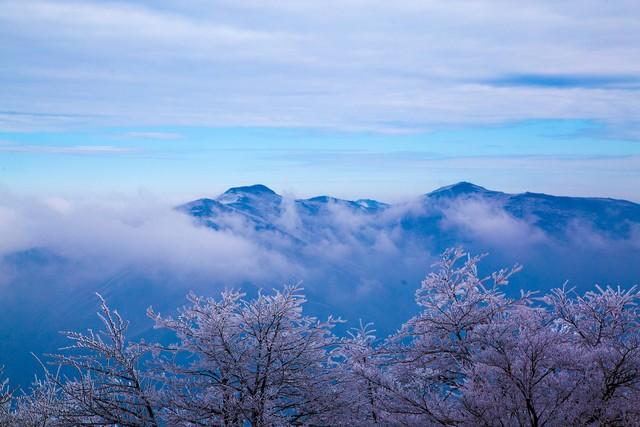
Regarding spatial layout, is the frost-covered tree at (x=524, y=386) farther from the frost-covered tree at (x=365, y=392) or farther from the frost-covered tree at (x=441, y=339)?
the frost-covered tree at (x=365, y=392)

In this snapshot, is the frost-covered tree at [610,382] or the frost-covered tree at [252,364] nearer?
the frost-covered tree at [610,382]

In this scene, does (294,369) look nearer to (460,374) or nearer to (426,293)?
(460,374)

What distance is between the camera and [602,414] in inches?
426

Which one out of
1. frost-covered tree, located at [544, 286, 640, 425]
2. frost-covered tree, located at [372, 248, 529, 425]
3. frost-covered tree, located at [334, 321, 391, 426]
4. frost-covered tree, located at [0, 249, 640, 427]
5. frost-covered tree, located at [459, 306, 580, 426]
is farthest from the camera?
frost-covered tree, located at [334, 321, 391, 426]

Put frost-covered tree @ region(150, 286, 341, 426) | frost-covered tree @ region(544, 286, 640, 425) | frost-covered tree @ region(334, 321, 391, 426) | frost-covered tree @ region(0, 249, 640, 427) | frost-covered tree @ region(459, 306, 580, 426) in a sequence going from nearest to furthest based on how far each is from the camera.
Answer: frost-covered tree @ region(544, 286, 640, 425)
frost-covered tree @ region(459, 306, 580, 426)
frost-covered tree @ region(0, 249, 640, 427)
frost-covered tree @ region(334, 321, 391, 426)
frost-covered tree @ region(150, 286, 341, 426)

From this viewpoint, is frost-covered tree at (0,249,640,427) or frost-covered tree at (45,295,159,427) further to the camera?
frost-covered tree at (45,295,159,427)

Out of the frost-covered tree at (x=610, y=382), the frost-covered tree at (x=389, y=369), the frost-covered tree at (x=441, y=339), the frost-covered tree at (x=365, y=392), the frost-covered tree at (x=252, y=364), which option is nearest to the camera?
the frost-covered tree at (x=610, y=382)

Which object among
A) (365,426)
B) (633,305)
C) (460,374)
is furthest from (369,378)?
(633,305)

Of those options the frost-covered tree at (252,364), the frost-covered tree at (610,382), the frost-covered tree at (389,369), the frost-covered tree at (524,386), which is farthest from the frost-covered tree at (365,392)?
the frost-covered tree at (610,382)

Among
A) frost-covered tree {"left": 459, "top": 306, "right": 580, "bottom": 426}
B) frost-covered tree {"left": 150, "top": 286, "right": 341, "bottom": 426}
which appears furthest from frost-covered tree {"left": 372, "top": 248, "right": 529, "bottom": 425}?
frost-covered tree {"left": 150, "top": 286, "right": 341, "bottom": 426}

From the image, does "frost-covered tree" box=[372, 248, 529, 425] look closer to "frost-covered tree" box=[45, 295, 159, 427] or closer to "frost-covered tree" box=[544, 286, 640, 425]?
"frost-covered tree" box=[544, 286, 640, 425]

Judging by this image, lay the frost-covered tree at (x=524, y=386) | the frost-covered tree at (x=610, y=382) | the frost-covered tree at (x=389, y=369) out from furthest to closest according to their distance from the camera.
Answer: the frost-covered tree at (x=389, y=369) → the frost-covered tree at (x=524, y=386) → the frost-covered tree at (x=610, y=382)

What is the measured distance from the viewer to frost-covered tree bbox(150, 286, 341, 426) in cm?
Answer: 1334

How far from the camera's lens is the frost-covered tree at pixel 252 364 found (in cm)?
1334
